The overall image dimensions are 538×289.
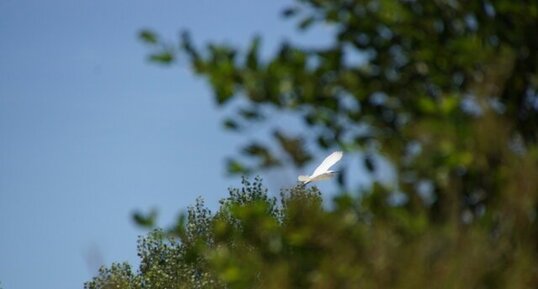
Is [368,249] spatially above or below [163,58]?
below

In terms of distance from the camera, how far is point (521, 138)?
7953 mm

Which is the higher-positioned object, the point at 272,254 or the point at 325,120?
the point at 325,120

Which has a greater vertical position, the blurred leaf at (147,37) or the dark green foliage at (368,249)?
the blurred leaf at (147,37)

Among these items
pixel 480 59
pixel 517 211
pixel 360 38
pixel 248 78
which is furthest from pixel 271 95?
pixel 517 211

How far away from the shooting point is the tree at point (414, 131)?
6754 millimetres

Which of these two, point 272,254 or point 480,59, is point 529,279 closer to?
point 480,59

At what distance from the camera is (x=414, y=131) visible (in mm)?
7355

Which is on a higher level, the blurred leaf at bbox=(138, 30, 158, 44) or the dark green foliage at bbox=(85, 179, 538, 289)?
the blurred leaf at bbox=(138, 30, 158, 44)

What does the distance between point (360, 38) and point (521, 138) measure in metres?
1.29

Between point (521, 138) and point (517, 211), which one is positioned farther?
point (521, 138)

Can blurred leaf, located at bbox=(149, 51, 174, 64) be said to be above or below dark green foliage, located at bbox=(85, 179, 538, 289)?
above

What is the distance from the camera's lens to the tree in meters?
6.75

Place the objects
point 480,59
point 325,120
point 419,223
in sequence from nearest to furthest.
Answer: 1. point 419,223
2. point 480,59
3. point 325,120

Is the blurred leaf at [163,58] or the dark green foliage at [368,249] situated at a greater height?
the blurred leaf at [163,58]
